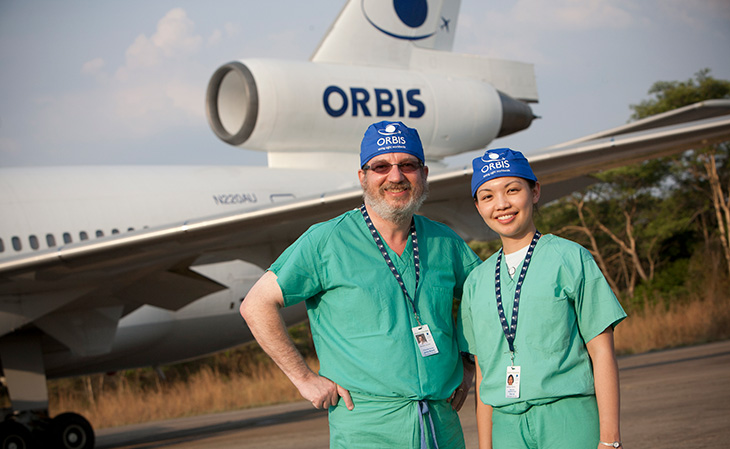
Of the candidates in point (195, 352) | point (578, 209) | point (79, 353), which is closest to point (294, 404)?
point (195, 352)

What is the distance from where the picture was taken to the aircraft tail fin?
35.7ft

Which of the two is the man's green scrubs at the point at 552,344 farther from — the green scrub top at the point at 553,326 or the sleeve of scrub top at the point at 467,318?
the sleeve of scrub top at the point at 467,318

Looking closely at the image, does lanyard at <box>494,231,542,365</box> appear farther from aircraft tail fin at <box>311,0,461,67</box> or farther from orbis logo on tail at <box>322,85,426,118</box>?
aircraft tail fin at <box>311,0,461,67</box>

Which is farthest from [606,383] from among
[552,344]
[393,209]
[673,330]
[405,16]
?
[673,330]

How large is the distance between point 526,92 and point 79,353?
27.0 ft

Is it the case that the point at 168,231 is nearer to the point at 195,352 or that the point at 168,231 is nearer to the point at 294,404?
the point at 195,352

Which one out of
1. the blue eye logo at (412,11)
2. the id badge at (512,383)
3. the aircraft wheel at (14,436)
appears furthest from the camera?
the blue eye logo at (412,11)

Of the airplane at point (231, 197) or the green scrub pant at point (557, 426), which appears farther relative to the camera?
the airplane at point (231, 197)

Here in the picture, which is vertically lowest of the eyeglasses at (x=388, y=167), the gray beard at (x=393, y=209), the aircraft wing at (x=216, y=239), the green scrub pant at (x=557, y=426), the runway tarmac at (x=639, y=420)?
the runway tarmac at (x=639, y=420)

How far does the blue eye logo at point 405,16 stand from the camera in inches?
449

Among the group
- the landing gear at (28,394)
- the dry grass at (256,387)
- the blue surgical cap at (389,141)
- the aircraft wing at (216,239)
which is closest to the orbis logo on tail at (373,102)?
the aircraft wing at (216,239)

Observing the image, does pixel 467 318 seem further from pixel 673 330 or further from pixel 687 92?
pixel 687 92

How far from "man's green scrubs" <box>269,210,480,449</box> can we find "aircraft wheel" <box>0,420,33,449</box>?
570 cm

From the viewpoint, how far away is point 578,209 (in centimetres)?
2748
